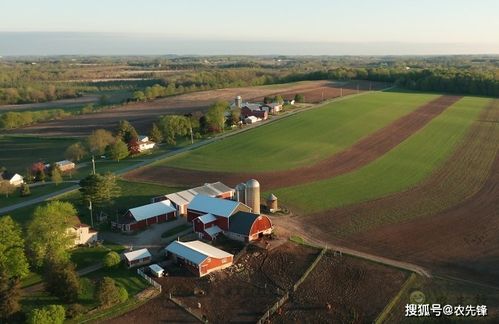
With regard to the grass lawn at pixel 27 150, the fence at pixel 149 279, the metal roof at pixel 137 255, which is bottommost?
the grass lawn at pixel 27 150

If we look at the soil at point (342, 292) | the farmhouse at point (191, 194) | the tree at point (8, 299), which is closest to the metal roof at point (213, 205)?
the farmhouse at point (191, 194)

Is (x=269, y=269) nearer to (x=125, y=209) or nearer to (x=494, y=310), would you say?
(x=494, y=310)

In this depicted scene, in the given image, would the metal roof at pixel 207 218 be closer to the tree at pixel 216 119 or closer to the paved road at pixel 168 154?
the paved road at pixel 168 154

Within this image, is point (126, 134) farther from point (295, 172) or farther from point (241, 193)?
point (241, 193)

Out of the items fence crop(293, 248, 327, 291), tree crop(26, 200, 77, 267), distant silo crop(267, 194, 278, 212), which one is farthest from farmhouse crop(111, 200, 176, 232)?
fence crop(293, 248, 327, 291)

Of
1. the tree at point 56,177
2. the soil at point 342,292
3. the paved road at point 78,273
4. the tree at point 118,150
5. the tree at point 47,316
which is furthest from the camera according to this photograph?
the tree at point 118,150


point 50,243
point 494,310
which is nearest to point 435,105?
point 494,310

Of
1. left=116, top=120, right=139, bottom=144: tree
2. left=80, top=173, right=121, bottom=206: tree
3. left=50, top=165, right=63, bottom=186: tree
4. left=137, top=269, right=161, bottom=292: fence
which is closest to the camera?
left=137, top=269, right=161, bottom=292: fence

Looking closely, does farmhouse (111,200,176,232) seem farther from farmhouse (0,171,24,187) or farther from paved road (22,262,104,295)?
farmhouse (0,171,24,187)

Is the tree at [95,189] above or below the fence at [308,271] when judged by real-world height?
above
